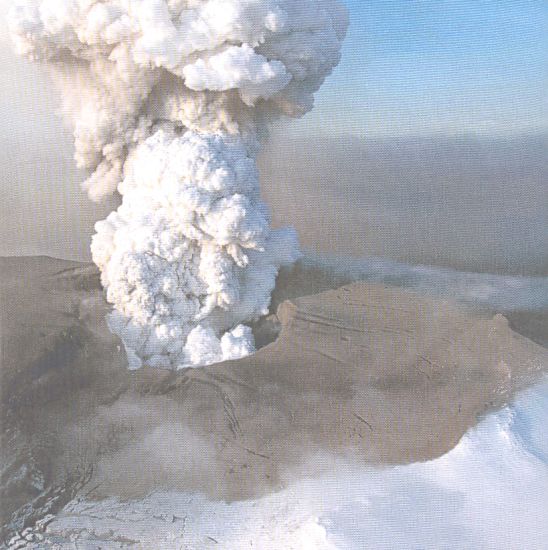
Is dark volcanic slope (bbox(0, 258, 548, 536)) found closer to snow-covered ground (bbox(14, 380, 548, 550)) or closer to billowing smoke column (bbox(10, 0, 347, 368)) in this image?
snow-covered ground (bbox(14, 380, 548, 550))

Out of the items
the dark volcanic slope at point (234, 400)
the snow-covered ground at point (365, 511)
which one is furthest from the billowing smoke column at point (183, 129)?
the snow-covered ground at point (365, 511)

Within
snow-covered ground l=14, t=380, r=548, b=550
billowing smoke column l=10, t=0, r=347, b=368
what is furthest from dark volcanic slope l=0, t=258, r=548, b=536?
billowing smoke column l=10, t=0, r=347, b=368

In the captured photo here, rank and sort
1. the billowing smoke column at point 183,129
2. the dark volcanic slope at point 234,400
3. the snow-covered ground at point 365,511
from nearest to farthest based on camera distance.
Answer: the snow-covered ground at point 365,511 → the dark volcanic slope at point 234,400 → the billowing smoke column at point 183,129

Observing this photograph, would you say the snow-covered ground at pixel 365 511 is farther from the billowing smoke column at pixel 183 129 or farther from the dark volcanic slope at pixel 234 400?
the billowing smoke column at pixel 183 129

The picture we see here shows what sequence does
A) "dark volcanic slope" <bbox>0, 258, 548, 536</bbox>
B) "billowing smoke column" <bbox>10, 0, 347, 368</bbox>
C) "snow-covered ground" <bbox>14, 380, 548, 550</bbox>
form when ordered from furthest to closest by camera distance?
"billowing smoke column" <bbox>10, 0, 347, 368</bbox>
"dark volcanic slope" <bbox>0, 258, 548, 536</bbox>
"snow-covered ground" <bbox>14, 380, 548, 550</bbox>

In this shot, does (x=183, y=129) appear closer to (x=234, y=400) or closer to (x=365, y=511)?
(x=234, y=400)
